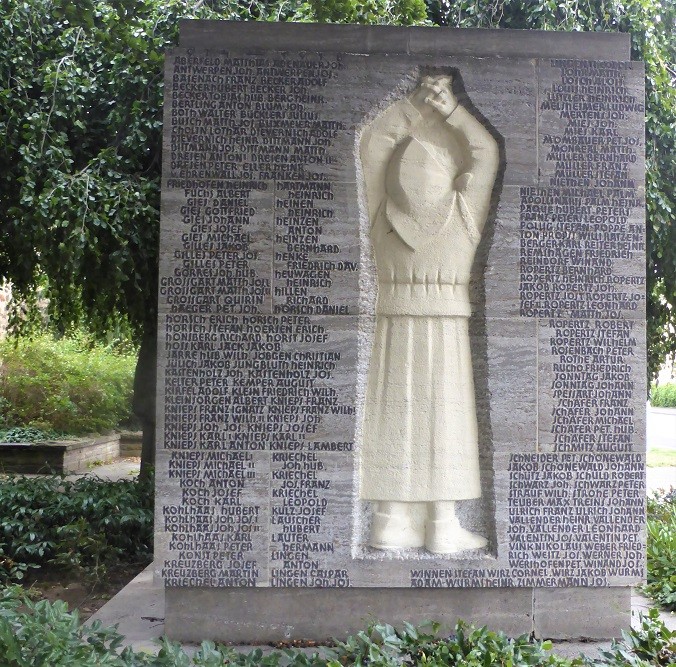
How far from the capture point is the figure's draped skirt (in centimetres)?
569

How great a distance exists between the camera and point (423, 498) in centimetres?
569

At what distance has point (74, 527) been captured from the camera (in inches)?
315

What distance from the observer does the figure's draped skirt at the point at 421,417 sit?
5.69 m

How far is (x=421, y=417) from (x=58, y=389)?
14.2 m

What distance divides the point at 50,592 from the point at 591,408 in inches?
218

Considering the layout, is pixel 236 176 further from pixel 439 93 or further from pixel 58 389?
pixel 58 389

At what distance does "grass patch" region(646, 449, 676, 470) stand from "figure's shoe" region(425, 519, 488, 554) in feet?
43.8

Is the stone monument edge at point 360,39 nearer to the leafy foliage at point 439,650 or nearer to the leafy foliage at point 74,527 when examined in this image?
the leafy foliage at point 439,650

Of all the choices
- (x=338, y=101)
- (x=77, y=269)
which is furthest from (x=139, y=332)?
(x=338, y=101)

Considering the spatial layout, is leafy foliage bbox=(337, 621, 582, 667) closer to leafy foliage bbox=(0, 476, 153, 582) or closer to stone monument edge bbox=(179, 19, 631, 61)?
leafy foliage bbox=(0, 476, 153, 582)

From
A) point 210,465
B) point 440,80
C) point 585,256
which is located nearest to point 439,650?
point 210,465

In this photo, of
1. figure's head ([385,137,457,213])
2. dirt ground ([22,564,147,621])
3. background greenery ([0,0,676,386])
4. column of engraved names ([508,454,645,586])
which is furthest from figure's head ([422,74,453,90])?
dirt ground ([22,564,147,621])

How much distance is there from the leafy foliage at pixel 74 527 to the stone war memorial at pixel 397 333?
287cm

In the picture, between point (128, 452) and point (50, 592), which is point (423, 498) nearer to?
point (50, 592)
